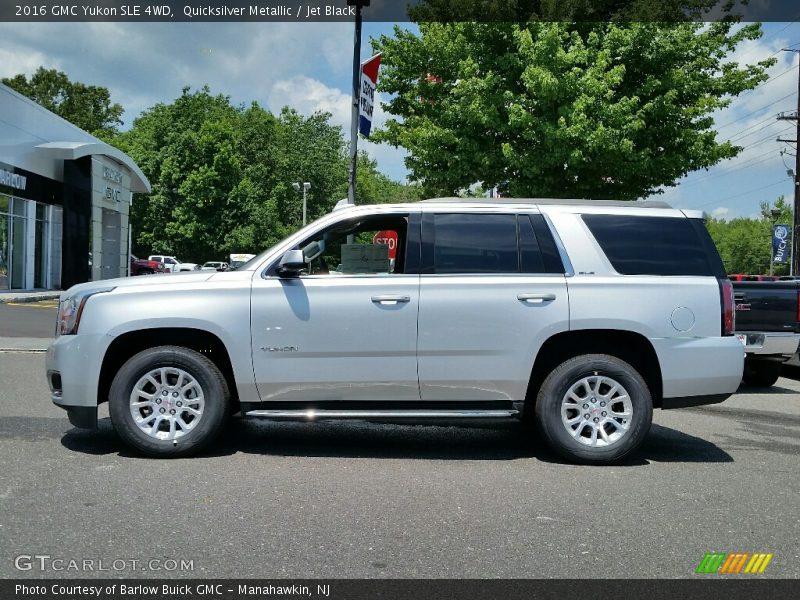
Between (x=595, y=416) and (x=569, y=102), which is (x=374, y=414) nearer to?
(x=595, y=416)

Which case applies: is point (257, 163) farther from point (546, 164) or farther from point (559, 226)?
point (559, 226)

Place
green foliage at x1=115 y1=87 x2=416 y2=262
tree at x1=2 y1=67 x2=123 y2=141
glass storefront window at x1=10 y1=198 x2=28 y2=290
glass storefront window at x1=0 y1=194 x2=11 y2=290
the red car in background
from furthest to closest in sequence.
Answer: tree at x1=2 y1=67 x2=123 y2=141 < green foliage at x1=115 y1=87 x2=416 y2=262 < the red car in background < glass storefront window at x1=10 y1=198 x2=28 y2=290 < glass storefront window at x1=0 y1=194 x2=11 y2=290

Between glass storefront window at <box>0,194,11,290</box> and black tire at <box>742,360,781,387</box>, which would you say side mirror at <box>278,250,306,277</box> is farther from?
glass storefront window at <box>0,194,11,290</box>

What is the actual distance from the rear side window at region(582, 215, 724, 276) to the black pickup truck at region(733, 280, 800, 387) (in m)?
4.08

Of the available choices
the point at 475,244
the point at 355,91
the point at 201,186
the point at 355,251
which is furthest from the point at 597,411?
the point at 201,186

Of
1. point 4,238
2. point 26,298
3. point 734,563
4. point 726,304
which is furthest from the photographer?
point 4,238

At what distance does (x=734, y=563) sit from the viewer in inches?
155

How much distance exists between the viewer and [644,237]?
6219mm

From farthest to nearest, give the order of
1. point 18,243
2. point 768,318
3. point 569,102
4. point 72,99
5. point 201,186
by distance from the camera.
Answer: point 72,99
point 201,186
point 18,243
point 569,102
point 768,318

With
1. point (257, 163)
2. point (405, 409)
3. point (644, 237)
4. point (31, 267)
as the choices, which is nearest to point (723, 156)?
point (644, 237)

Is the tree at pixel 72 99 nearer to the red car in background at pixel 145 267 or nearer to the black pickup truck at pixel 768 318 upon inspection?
the red car in background at pixel 145 267

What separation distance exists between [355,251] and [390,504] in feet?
7.20

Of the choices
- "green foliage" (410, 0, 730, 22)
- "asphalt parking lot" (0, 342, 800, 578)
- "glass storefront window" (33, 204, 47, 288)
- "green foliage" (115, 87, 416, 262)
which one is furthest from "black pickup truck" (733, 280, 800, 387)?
"green foliage" (115, 87, 416, 262)

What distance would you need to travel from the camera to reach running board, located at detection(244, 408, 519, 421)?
19.2 feet
